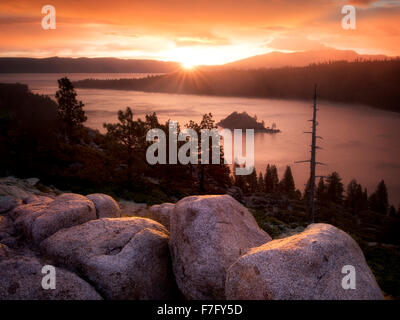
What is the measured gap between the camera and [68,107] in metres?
50.5

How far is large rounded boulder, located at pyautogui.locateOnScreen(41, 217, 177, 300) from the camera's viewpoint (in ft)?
28.3

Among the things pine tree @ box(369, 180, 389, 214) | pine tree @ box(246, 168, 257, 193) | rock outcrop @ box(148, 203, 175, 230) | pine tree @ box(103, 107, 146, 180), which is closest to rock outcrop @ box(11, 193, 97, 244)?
rock outcrop @ box(148, 203, 175, 230)

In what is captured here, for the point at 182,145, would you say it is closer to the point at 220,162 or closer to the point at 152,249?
the point at 220,162

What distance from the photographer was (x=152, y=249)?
1006 cm

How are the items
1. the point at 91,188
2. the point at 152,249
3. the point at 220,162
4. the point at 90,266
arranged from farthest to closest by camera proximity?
1. the point at 220,162
2. the point at 91,188
3. the point at 152,249
4. the point at 90,266

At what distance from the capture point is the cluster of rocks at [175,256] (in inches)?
259

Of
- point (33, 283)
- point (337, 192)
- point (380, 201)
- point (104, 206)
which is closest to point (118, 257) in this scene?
point (33, 283)

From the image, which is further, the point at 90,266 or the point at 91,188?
the point at 91,188

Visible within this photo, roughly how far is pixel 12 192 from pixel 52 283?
10195 millimetres

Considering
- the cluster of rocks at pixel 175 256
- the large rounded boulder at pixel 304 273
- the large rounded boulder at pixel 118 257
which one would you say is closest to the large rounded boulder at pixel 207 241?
the cluster of rocks at pixel 175 256

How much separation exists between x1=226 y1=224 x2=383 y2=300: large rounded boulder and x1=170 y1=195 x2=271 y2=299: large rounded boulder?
1.69 metres

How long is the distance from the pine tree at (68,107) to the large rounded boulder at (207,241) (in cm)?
4653

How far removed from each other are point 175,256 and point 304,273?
15.5 feet
